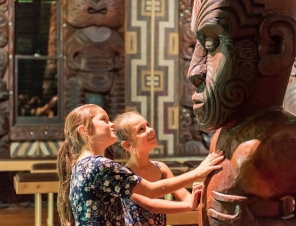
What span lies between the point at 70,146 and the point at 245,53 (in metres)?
0.67

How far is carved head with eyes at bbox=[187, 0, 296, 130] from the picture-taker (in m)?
1.22

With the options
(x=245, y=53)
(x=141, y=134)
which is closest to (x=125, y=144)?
(x=141, y=134)

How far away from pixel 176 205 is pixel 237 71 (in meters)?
0.46

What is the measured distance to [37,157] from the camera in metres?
4.16

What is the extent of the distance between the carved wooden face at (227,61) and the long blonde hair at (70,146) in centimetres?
41

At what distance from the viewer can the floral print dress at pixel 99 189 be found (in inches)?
54.0

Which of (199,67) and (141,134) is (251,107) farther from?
(141,134)

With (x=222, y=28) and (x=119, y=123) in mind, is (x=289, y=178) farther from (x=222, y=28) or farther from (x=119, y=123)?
(x=119, y=123)

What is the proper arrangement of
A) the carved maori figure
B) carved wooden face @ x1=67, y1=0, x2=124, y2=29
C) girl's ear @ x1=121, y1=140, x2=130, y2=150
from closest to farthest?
1. the carved maori figure
2. girl's ear @ x1=121, y1=140, x2=130, y2=150
3. carved wooden face @ x1=67, y1=0, x2=124, y2=29

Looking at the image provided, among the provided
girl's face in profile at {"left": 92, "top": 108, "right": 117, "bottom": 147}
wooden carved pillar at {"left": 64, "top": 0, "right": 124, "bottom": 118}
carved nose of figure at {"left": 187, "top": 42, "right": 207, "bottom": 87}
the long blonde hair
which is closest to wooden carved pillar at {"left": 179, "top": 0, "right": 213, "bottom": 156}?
wooden carved pillar at {"left": 64, "top": 0, "right": 124, "bottom": 118}

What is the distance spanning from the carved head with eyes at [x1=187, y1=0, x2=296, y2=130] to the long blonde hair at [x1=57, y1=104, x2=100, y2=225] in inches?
16.4

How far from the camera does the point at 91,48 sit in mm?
4320

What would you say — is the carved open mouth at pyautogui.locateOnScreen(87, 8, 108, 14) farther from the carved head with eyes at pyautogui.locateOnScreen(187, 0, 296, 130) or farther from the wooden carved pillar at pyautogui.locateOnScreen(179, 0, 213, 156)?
the carved head with eyes at pyautogui.locateOnScreen(187, 0, 296, 130)

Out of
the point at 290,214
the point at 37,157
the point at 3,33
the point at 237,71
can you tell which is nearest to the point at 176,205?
the point at 290,214
